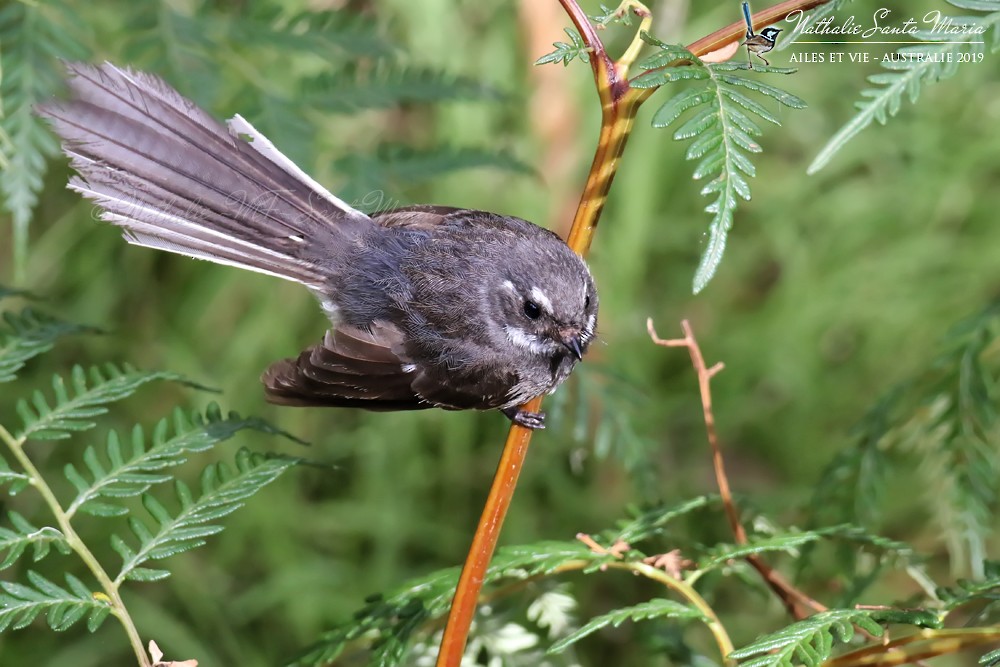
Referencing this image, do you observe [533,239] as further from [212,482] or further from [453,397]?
[212,482]

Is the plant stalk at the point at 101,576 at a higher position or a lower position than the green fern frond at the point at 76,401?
lower

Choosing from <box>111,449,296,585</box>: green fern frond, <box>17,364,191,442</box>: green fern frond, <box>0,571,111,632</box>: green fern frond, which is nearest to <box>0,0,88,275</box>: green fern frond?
<box>17,364,191,442</box>: green fern frond

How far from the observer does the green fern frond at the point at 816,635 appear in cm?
146

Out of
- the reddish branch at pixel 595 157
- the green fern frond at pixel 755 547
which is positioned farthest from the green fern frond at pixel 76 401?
the green fern frond at pixel 755 547

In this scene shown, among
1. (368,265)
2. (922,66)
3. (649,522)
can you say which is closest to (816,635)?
(649,522)

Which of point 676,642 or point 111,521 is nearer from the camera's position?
point 676,642

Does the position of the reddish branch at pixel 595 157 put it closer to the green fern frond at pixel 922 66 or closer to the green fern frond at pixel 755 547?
the green fern frond at pixel 922 66

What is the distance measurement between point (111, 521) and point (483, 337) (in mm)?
2135

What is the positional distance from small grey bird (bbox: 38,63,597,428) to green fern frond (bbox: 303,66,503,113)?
348 mm

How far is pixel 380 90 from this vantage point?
2.96 metres

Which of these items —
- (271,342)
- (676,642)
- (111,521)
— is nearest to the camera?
(676,642)

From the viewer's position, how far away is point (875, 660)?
5.38 feet

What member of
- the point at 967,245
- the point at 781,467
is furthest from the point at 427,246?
the point at 967,245

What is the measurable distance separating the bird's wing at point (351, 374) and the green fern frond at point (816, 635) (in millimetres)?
1152
